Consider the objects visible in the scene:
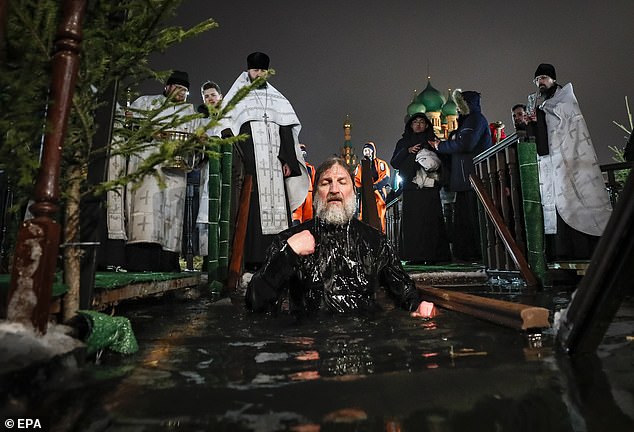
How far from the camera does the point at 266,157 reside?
6559 mm

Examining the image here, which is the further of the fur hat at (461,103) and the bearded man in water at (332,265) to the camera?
the fur hat at (461,103)

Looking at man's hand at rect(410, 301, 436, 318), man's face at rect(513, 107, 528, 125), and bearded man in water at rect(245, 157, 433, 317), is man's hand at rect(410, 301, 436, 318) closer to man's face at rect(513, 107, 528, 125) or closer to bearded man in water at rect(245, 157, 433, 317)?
bearded man in water at rect(245, 157, 433, 317)

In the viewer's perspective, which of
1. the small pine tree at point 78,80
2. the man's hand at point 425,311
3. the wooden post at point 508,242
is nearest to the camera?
the small pine tree at point 78,80

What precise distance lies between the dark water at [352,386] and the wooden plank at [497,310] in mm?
70

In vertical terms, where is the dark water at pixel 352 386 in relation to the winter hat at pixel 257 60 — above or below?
below

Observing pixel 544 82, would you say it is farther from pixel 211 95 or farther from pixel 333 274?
pixel 211 95

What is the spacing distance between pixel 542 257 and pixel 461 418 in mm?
4466

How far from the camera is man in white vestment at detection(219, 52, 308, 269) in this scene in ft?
20.7

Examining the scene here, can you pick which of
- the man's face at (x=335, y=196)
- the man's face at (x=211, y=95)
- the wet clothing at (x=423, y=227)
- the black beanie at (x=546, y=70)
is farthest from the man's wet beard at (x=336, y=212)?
the wet clothing at (x=423, y=227)

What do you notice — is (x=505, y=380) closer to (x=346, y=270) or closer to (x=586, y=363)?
(x=586, y=363)

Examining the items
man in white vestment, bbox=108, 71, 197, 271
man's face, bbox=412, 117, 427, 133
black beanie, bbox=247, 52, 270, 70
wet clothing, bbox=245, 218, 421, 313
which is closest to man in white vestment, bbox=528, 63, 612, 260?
man's face, bbox=412, 117, 427, 133

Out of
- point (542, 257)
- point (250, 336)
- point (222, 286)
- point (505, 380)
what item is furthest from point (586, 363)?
point (222, 286)

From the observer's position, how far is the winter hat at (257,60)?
6.29 meters

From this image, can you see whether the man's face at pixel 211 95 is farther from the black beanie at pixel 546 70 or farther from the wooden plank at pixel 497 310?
the wooden plank at pixel 497 310
